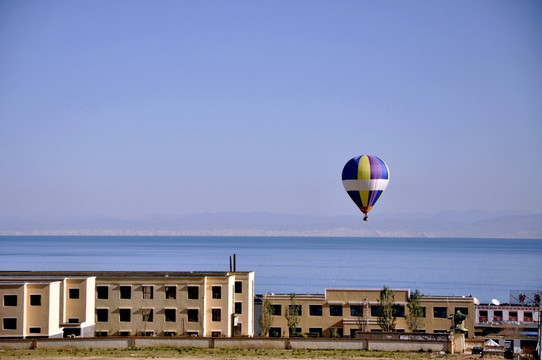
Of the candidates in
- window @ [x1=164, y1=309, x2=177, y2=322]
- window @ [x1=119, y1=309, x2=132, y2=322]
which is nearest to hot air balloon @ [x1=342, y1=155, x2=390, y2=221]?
window @ [x1=164, y1=309, x2=177, y2=322]

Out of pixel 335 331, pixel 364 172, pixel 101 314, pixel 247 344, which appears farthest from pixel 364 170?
pixel 101 314

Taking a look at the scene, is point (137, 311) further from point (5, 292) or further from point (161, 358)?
point (161, 358)

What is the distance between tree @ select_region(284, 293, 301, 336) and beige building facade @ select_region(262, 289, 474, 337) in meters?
0.14

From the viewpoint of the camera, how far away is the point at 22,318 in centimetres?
6588

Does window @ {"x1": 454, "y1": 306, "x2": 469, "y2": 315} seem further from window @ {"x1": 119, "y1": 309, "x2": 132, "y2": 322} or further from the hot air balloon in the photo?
window @ {"x1": 119, "y1": 309, "x2": 132, "y2": 322}

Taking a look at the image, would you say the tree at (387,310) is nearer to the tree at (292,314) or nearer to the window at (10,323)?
the tree at (292,314)

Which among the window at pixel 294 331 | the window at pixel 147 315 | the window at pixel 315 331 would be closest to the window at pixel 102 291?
the window at pixel 147 315

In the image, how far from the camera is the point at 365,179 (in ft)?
253

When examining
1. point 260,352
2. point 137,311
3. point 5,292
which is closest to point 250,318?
point 137,311

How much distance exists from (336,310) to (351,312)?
1.54m

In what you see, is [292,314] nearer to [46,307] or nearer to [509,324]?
[509,324]

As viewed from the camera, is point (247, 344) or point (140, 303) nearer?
point (247, 344)

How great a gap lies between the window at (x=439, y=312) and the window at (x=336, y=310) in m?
9.21

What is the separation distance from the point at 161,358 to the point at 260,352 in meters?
7.46
